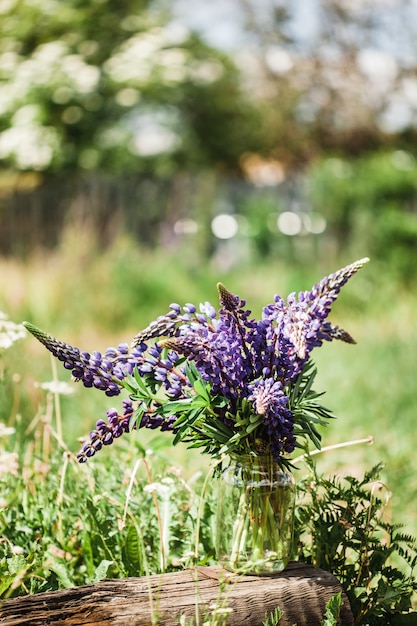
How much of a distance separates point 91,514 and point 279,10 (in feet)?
51.4

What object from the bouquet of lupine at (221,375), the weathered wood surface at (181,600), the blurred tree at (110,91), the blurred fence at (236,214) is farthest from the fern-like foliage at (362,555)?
the blurred tree at (110,91)

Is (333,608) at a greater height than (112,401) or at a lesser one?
lesser

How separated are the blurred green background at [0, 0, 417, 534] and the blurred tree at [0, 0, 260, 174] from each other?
0.04m

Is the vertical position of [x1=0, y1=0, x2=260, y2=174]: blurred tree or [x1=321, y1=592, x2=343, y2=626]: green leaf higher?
[x1=0, y1=0, x2=260, y2=174]: blurred tree

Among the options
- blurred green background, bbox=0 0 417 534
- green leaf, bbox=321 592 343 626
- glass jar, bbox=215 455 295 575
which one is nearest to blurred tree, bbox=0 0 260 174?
blurred green background, bbox=0 0 417 534

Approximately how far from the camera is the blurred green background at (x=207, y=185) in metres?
5.68

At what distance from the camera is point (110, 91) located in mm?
15188

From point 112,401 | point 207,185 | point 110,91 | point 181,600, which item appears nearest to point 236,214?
point 207,185

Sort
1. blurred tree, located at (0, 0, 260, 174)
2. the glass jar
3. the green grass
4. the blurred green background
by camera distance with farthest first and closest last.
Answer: blurred tree, located at (0, 0, 260, 174), the blurred green background, the green grass, the glass jar

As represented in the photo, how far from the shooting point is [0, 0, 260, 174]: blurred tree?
14.2 meters

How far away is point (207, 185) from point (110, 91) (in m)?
5.08

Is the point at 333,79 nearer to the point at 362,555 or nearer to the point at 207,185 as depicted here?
the point at 207,185

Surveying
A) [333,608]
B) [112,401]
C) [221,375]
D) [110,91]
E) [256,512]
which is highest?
[110,91]

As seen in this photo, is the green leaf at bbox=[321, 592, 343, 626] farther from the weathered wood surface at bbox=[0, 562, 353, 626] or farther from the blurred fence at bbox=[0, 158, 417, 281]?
the blurred fence at bbox=[0, 158, 417, 281]
